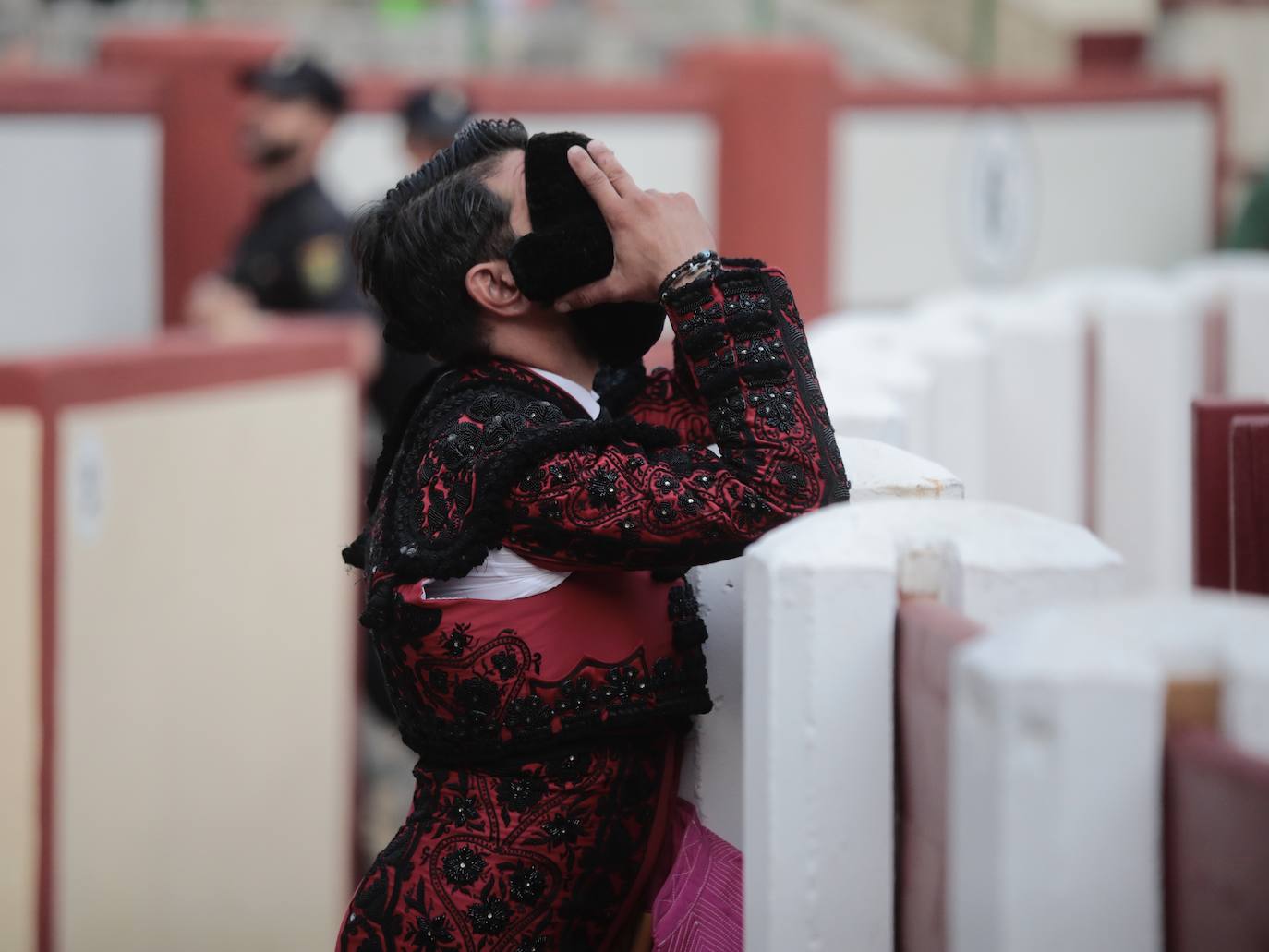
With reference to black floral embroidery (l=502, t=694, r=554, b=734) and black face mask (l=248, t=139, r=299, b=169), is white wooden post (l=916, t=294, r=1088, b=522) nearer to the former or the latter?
black floral embroidery (l=502, t=694, r=554, b=734)

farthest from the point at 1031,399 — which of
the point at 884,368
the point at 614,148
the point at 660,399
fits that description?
the point at 614,148

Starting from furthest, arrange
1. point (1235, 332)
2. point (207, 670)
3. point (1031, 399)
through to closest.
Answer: point (207, 670) → point (1235, 332) → point (1031, 399)

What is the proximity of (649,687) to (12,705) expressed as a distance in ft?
8.05

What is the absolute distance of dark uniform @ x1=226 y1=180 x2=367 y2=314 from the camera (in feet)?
18.8

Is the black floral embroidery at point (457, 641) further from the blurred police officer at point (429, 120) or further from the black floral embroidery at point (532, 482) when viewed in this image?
the blurred police officer at point (429, 120)

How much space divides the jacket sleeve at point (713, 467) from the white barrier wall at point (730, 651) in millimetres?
114

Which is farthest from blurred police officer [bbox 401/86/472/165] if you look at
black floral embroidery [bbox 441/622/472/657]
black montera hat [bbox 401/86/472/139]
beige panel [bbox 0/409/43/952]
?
black floral embroidery [bbox 441/622/472/657]

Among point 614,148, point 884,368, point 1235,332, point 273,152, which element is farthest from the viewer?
point 614,148

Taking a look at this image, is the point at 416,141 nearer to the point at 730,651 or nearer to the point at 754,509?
the point at 730,651

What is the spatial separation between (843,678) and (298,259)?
15.2ft

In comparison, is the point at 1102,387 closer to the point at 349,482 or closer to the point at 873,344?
the point at 873,344

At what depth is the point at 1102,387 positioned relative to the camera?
11.7ft

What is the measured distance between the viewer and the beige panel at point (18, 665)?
12.2 ft

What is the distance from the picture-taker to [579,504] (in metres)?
1.55
